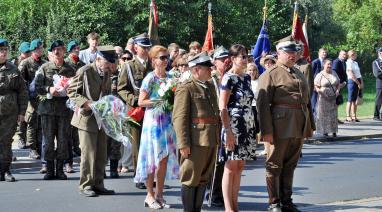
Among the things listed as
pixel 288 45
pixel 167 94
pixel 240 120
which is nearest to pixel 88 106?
pixel 167 94

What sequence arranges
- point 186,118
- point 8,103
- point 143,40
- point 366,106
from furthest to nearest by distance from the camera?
point 366,106 → point 8,103 → point 143,40 → point 186,118

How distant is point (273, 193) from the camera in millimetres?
9141

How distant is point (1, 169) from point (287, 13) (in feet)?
109

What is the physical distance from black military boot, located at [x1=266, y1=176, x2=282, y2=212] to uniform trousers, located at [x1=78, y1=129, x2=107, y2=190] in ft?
8.04

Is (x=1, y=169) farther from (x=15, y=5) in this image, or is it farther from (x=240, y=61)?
(x=15, y=5)

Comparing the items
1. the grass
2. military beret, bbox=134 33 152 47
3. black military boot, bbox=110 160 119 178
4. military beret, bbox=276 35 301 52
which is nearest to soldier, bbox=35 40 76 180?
black military boot, bbox=110 160 119 178

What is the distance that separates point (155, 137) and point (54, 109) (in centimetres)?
266

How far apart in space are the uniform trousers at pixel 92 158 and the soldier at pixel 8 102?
1.75 m

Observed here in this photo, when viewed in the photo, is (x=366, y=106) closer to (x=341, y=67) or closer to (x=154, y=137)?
(x=341, y=67)

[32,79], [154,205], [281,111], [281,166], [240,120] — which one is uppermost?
[32,79]

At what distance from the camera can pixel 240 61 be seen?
882cm

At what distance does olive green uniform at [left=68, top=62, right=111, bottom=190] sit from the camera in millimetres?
10062

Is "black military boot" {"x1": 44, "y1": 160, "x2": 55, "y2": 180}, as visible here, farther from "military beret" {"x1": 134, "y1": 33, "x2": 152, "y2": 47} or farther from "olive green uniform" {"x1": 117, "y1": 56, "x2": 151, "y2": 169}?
"military beret" {"x1": 134, "y1": 33, "x2": 152, "y2": 47}

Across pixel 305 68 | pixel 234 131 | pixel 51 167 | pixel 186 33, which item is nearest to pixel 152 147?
pixel 234 131
